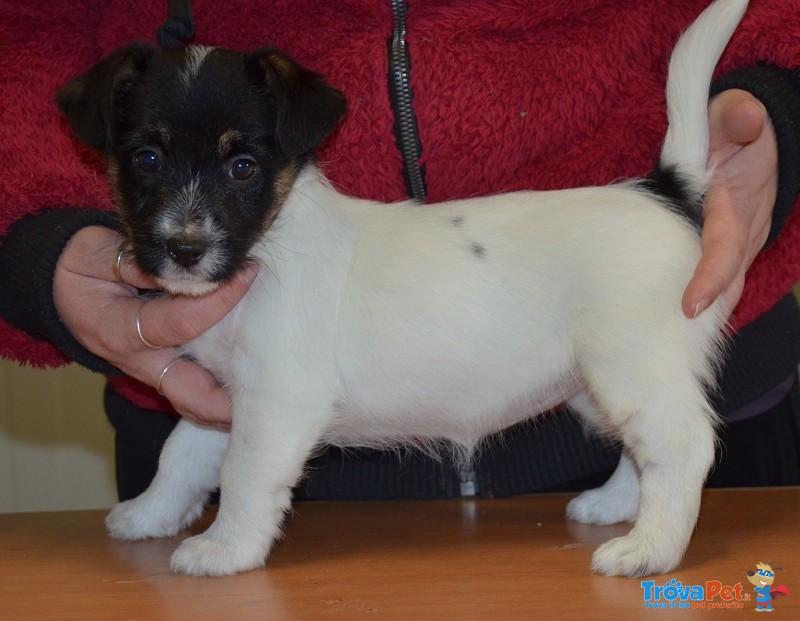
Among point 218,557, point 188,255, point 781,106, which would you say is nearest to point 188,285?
point 188,255

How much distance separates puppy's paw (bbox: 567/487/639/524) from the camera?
271 cm

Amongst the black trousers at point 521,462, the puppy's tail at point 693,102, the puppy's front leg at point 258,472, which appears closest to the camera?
the puppy's front leg at point 258,472

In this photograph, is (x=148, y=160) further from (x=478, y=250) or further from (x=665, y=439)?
(x=665, y=439)

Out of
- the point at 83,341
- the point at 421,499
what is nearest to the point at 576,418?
the point at 421,499

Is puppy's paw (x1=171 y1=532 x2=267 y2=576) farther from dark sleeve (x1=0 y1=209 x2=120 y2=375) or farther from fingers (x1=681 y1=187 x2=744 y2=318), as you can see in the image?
fingers (x1=681 y1=187 x2=744 y2=318)

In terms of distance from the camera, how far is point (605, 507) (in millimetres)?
2738

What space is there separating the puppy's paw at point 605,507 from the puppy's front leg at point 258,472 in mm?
842

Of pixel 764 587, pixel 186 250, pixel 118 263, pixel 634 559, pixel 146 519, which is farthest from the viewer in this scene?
pixel 146 519

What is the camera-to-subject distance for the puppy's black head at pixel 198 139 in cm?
233

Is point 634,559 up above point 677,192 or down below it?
below

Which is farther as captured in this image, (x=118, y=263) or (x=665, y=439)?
(x=118, y=263)

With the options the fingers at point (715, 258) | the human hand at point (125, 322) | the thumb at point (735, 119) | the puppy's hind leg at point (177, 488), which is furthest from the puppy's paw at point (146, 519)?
the thumb at point (735, 119)

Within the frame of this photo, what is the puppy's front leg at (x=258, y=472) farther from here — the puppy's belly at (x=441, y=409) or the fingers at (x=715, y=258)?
the fingers at (x=715, y=258)

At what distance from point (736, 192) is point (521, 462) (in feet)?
3.42
